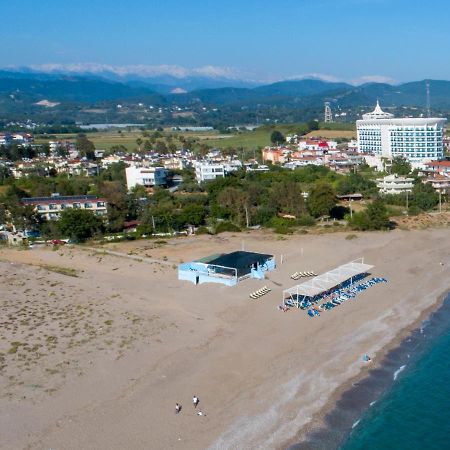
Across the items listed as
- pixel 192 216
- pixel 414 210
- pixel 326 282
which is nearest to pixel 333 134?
pixel 414 210

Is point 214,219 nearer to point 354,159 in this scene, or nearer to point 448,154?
point 354,159

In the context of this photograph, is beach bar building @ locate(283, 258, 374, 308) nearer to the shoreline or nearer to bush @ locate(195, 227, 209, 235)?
the shoreline

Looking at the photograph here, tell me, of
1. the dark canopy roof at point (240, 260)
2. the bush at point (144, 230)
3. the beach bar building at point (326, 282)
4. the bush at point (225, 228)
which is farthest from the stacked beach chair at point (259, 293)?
the bush at point (144, 230)

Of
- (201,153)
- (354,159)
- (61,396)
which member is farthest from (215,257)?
(201,153)

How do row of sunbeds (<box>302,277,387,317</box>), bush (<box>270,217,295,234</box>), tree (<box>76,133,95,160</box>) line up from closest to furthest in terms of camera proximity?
row of sunbeds (<box>302,277,387,317</box>) → bush (<box>270,217,295,234</box>) → tree (<box>76,133,95,160</box>)

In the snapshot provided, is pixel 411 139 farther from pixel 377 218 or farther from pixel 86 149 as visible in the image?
pixel 86 149

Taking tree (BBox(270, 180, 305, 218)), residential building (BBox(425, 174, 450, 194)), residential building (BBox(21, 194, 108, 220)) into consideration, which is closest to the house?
residential building (BBox(425, 174, 450, 194))
